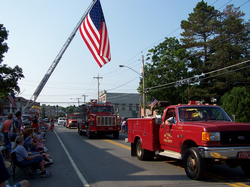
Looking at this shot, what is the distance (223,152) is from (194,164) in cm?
90

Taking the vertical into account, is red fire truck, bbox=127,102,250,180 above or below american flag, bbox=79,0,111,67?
below

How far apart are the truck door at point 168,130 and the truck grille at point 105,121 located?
38.6 ft

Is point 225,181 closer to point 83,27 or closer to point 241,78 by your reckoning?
point 83,27

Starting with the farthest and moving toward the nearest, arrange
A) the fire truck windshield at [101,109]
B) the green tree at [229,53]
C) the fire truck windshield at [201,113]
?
the green tree at [229,53] → the fire truck windshield at [101,109] → the fire truck windshield at [201,113]

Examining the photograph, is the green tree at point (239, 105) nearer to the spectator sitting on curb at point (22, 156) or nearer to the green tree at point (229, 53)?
the green tree at point (229, 53)

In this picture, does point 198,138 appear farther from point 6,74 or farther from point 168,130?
point 6,74

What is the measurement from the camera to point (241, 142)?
21.8 feet

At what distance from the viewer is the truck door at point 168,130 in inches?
318

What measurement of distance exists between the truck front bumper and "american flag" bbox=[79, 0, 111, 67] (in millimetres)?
11226

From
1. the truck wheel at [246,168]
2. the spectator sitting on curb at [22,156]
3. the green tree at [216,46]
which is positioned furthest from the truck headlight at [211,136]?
the green tree at [216,46]

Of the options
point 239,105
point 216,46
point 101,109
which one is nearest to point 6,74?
point 101,109

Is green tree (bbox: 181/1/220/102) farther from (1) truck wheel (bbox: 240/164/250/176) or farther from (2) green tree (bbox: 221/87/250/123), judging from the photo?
(1) truck wheel (bbox: 240/164/250/176)

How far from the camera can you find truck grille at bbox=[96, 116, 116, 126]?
66.2 ft

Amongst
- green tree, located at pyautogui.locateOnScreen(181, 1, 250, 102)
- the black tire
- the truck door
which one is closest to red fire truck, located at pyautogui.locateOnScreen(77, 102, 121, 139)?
the black tire
